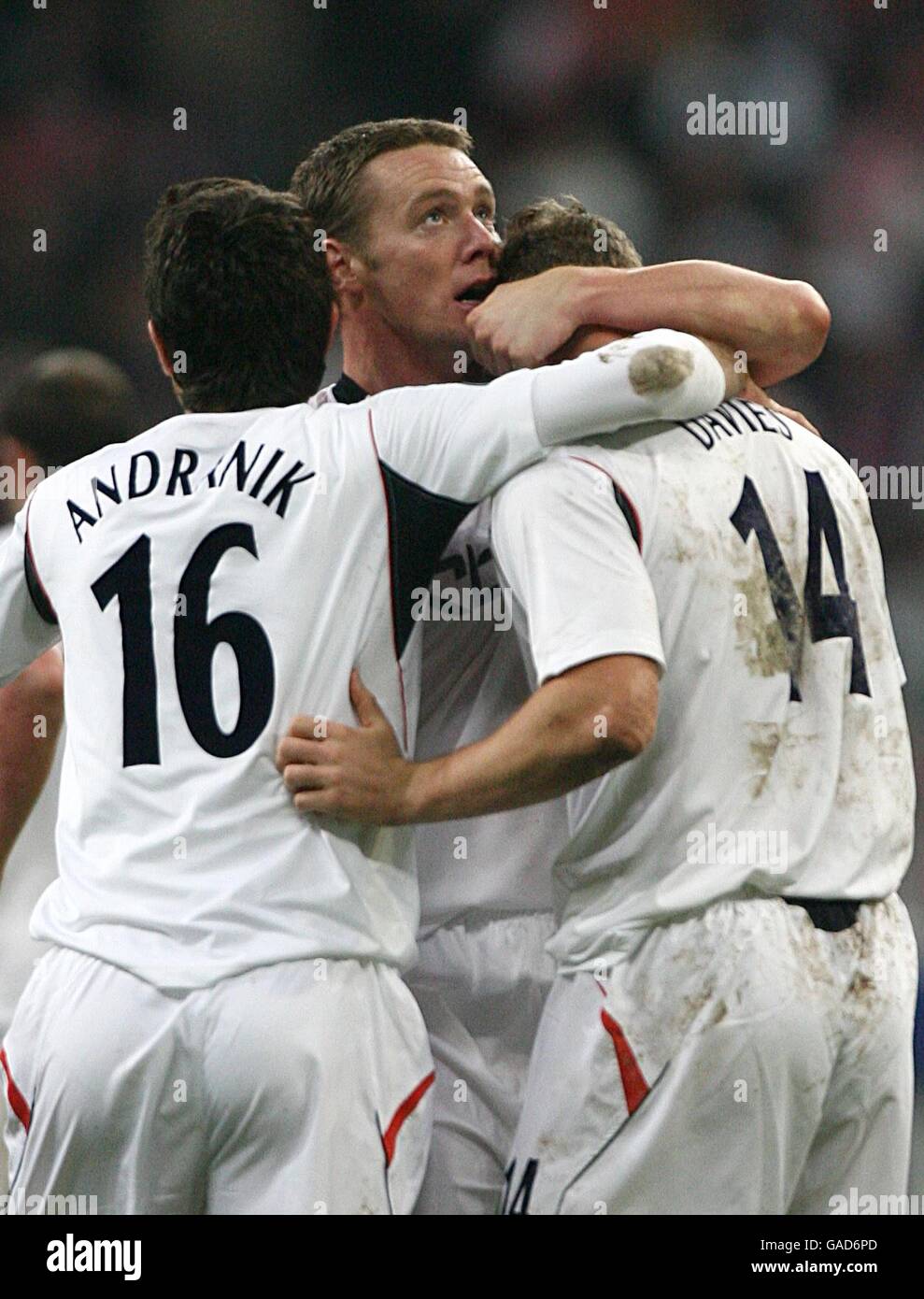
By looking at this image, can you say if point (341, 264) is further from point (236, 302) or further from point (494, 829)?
point (494, 829)

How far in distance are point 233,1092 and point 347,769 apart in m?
0.48

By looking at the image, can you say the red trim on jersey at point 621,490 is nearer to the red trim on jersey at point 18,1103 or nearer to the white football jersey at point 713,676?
the white football jersey at point 713,676

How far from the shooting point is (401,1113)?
246cm

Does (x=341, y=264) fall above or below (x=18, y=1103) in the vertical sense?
above

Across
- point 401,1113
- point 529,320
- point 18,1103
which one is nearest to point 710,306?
point 529,320

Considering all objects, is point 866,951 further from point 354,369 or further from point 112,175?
point 112,175

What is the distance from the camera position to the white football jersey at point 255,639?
8.02ft

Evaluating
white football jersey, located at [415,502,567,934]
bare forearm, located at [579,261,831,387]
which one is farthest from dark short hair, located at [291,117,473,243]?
white football jersey, located at [415,502,567,934]

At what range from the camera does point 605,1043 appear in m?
2.52

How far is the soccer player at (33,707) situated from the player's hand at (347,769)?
4.47 feet

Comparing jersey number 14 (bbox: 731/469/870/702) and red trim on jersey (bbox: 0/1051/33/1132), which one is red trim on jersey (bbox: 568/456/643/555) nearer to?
jersey number 14 (bbox: 731/469/870/702)

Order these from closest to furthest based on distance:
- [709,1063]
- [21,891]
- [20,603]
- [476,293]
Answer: [709,1063], [20,603], [476,293], [21,891]

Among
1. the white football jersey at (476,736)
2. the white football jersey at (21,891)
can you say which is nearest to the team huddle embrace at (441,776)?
the white football jersey at (476,736)
